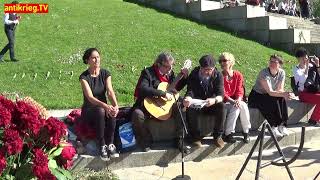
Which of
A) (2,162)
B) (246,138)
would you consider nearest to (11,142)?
(2,162)

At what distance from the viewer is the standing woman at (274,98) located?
817 centimetres

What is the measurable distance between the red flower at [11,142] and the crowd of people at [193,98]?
8.82 feet

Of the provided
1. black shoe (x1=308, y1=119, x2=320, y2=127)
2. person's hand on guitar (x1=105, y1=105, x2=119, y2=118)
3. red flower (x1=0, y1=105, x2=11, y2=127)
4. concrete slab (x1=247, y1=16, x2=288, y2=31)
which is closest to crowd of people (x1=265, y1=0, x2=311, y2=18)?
concrete slab (x1=247, y1=16, x2=288, y2=31)

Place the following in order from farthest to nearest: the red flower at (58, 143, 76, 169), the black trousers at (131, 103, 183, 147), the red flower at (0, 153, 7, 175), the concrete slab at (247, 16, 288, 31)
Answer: the concrete slab at (247, 16, 288, 31)
the black trousers at (131, 103, 183, 147)
the red flower at (58, 143, 76, 169)
the red flower at (0, 153, 7, 175)

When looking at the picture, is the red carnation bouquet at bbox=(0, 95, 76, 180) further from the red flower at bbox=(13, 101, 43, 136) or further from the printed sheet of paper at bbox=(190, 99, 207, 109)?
the printed sheet of paper at bbox=(190, 99, 207, 109)

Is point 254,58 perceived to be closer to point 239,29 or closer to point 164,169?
point 239,29

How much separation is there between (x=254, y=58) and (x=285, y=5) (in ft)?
39.8

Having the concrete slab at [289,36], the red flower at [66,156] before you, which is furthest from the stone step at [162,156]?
the concrete slab at [289,36]

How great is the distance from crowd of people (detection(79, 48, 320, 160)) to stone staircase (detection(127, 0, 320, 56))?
344 inches

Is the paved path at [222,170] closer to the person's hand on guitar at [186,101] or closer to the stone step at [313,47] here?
the person's hand on guitar at [186,101]

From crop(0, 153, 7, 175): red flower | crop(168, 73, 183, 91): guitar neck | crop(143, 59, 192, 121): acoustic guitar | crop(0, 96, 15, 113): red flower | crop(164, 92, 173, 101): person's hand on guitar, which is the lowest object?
crop(143, 59, 192, 121): acoustic guitar

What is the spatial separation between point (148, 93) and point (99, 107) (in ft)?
2.51

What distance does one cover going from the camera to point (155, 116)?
7.30 m

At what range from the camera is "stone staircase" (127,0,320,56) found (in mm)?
16750
